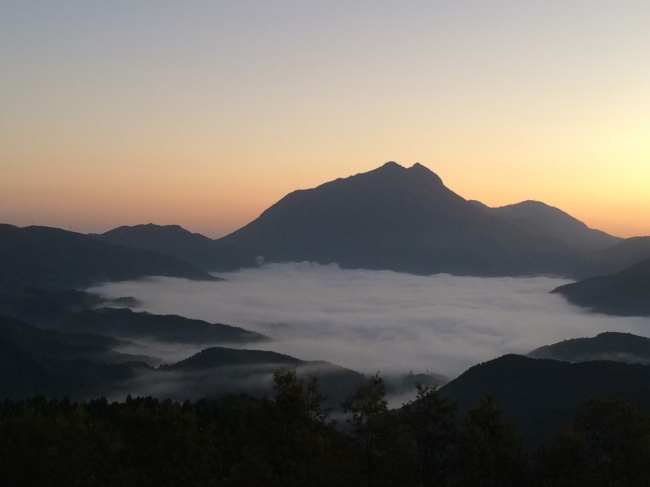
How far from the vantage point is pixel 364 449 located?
42938 mm

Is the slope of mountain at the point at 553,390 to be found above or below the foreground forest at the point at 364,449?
below

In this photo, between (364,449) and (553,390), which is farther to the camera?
(553,390)

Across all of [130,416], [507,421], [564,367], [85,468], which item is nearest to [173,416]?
[130,416]

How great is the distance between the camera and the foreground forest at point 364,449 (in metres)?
40.7

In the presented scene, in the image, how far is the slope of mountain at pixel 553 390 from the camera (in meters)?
156

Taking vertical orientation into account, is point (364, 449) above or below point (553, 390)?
above

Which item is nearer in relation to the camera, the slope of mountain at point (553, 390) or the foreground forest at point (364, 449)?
the foreground forest at point (364, 449)

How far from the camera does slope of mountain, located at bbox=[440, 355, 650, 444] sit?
511ft

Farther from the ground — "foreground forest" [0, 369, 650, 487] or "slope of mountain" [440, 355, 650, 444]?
"foreground forest" [0, 369, 650, 487]

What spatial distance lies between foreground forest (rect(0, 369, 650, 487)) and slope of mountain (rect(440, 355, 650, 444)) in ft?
351

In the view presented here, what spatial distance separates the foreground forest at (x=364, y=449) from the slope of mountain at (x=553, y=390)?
10702 centimetres

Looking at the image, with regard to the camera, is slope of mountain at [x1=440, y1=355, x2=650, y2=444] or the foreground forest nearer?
the foreground forest

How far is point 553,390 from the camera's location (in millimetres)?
182000

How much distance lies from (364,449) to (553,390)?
15477 centimetres
